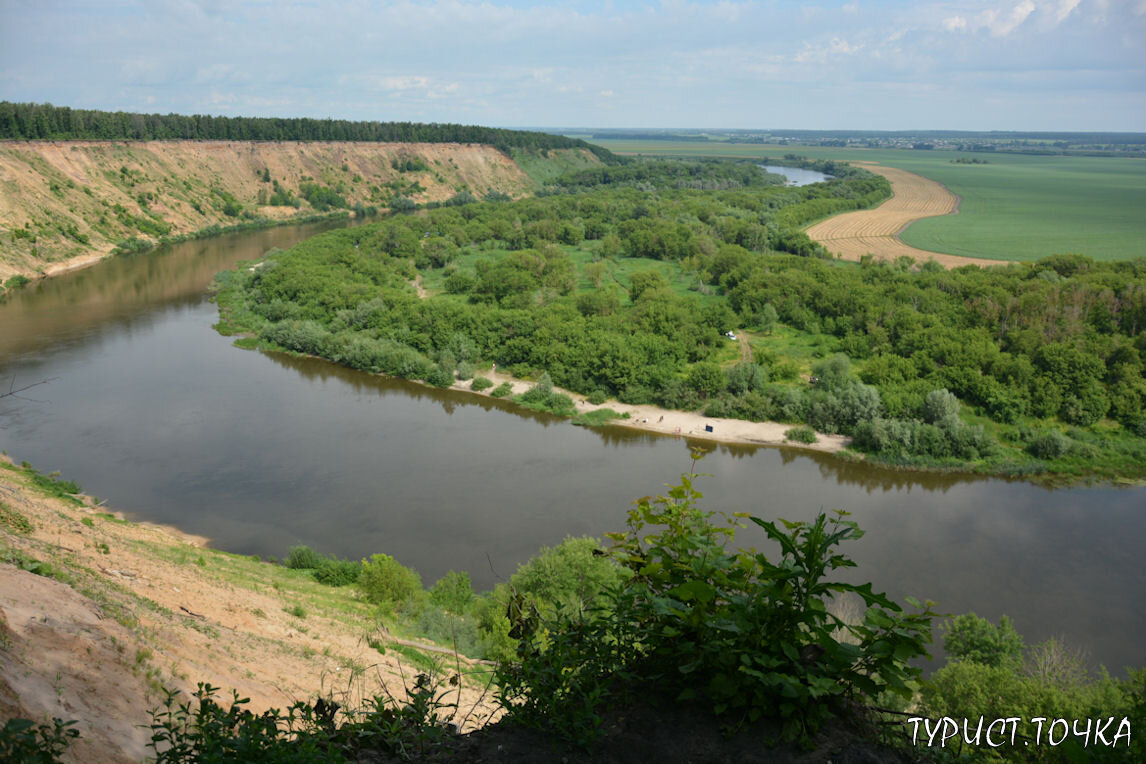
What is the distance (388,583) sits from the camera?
63.9ft

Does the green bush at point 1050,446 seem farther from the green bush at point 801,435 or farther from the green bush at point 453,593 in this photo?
the green bush at point 453,593

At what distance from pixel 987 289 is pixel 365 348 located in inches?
1644

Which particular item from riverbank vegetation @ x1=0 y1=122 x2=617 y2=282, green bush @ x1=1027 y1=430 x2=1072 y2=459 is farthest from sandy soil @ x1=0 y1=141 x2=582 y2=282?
green bush @ x1=1027 y1=430 x2=1072 y2=459

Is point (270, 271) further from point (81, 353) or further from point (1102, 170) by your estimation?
point (1102, 170)

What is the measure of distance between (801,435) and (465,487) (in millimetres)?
16667

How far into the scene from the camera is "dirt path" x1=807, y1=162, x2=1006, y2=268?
72.6 meters

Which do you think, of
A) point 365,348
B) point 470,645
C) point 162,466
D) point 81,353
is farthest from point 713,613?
point 81,353

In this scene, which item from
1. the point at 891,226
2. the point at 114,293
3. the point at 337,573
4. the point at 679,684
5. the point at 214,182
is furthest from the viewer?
the point at 214,182

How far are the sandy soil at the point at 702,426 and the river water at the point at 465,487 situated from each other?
0.82 meters

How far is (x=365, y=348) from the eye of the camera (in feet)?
142

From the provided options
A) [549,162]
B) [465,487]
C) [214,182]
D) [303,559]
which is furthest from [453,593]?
[549,162]

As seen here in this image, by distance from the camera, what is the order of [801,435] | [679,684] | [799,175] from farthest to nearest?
[799,175]
[801,435]
[679,684]

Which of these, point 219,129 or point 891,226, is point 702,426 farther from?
point 219,129

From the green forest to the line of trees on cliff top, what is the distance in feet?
119
